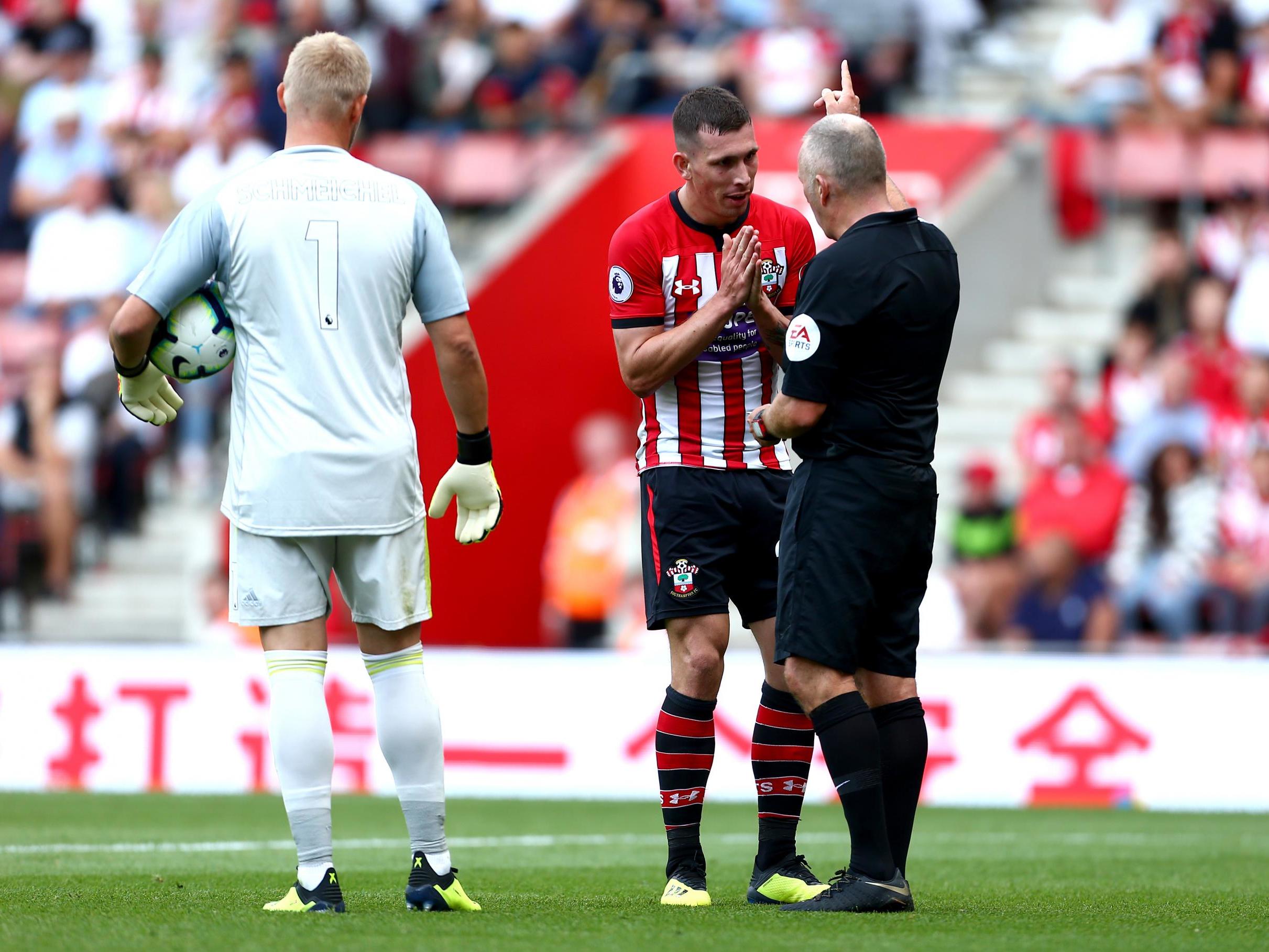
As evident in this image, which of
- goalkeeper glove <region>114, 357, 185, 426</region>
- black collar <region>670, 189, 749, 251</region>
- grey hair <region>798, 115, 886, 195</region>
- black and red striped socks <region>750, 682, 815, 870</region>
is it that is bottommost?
black and red striped socks <region>750, 682, 815, 870</region>

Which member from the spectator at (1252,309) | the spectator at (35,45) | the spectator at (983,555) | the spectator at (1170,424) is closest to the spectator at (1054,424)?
the spectator at (1170,424)

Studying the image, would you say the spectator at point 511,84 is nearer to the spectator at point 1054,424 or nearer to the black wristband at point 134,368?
the spectator at point 1054,424

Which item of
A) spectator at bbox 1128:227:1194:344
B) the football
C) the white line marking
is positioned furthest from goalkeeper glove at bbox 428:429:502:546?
spectator at bbox 1128:227:1194:344

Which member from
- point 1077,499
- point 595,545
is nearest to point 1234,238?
point 1077,499

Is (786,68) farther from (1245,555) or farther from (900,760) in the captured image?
(900,760)

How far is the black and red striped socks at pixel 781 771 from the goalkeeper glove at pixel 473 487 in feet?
3.51

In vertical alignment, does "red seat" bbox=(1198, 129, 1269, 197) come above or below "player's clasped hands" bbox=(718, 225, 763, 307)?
above

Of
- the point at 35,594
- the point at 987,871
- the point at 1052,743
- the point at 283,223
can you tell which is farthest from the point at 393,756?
the point at 35,594

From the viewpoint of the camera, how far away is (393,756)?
5844 mm

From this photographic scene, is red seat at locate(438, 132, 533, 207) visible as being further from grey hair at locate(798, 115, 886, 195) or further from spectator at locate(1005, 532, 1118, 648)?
grey hair at locate(798, 115, 886, 195)

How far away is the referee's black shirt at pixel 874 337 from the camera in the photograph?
18.7 feet

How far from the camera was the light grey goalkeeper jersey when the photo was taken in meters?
5.68

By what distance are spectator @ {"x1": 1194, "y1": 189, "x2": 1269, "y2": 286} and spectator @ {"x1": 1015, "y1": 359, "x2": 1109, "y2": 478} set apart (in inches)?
61.8

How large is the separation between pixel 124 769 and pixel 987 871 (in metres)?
6.53
